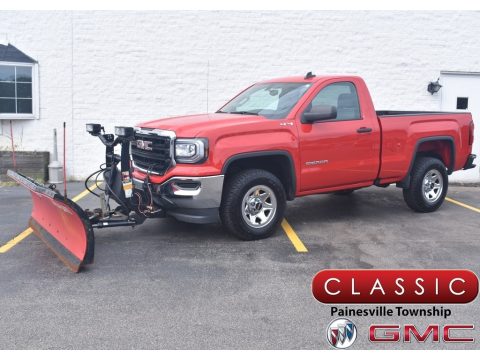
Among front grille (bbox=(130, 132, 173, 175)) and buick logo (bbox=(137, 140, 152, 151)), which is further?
buick logo (bbox=(137, 140, 152, 151))

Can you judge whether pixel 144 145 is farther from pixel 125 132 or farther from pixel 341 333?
pixel 341 333

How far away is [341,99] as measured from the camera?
23.9 feet

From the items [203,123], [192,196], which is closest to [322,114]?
[203,123]

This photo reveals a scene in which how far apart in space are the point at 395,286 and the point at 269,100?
3.23 metres

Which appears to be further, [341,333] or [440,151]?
[440,151]

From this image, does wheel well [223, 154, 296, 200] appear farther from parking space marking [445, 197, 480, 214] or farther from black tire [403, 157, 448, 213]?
parking space marking [445, 197, 480, 214]

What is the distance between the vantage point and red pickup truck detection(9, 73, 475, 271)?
19.6 ft

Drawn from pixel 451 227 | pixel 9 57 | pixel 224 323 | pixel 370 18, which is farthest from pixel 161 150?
pixel 370 18

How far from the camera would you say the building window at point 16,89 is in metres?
11.4

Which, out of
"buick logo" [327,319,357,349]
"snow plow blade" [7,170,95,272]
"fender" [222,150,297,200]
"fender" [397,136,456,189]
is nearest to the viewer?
"buick logo" [327,319,357,349]

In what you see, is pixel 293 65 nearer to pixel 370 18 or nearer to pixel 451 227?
pixel 370 18

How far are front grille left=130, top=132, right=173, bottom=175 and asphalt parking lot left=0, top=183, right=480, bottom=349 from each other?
35.4 inches

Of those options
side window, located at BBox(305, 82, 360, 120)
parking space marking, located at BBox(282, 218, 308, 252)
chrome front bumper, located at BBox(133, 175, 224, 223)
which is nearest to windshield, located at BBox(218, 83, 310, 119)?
side window, located at BBox(305, 82, 360, 120)

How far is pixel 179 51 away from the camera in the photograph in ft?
38.3
